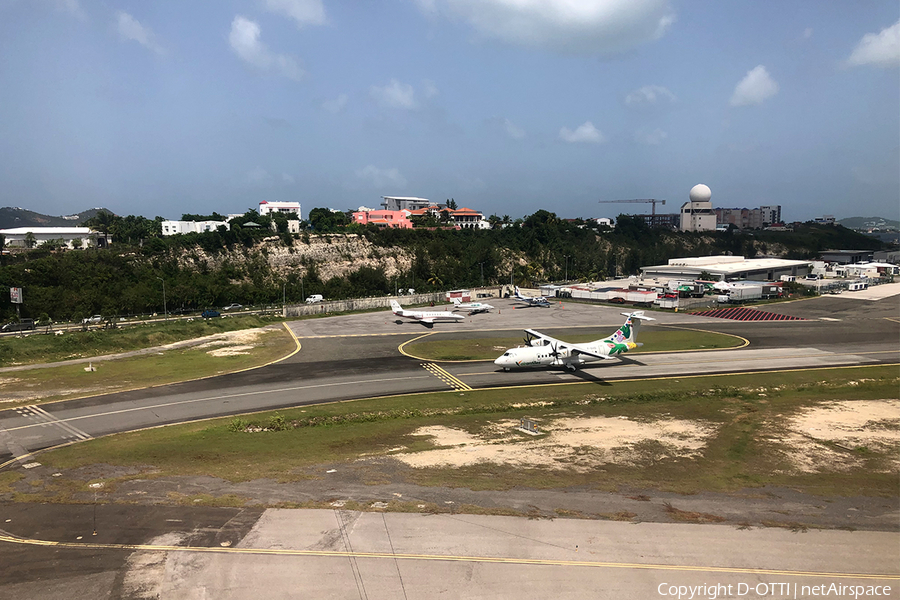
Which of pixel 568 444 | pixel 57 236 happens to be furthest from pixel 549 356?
pixel 57 236

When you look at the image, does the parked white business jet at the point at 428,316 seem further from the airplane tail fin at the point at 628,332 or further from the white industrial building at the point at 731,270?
the white industrial building at the point at 731,270

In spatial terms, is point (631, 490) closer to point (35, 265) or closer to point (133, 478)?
point (133, 478)

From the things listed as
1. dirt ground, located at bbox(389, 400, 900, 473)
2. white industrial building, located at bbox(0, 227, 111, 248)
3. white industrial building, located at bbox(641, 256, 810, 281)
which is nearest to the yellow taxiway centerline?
dirt ground, located at bbox(389, 400, 900, 473)

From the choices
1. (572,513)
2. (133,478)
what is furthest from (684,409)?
(133,478)

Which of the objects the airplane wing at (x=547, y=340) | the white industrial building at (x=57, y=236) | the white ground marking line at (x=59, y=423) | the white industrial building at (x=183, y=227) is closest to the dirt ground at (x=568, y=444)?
the airplane wing at (x=547, y=340)

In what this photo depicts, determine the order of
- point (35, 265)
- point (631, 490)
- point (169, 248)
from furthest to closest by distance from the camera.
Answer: point (169, 248) → point (35, 265) → point (631, 490)
